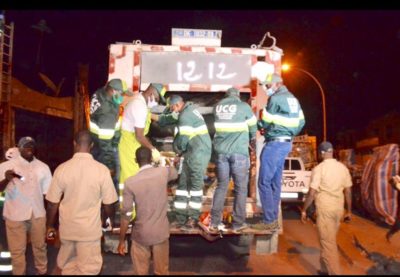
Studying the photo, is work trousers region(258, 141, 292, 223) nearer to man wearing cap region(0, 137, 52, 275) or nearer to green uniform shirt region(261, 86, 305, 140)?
green uniform shirt region(261, 86, 305, 140)

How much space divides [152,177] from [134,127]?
5.08 feet

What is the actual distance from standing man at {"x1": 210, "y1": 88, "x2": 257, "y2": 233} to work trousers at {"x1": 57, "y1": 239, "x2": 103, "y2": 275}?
5.47 ft

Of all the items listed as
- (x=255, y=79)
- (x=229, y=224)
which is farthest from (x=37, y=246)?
(x=255, y=79)

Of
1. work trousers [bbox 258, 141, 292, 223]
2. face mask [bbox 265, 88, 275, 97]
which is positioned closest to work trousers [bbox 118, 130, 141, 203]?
work trousers [bbox 258, 141, 292, 223]

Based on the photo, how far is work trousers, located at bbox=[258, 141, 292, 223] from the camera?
18.2ft

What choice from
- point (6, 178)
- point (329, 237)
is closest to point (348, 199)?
point (329, 237)

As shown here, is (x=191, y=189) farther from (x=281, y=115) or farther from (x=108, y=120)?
(x=281, y=115)

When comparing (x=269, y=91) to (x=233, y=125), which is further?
(x=269, y=91)

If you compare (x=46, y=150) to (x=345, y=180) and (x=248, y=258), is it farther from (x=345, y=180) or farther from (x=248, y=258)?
(x=345, y=180)

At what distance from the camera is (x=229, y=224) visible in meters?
5.56

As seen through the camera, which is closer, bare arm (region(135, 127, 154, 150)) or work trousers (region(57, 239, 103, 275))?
work trousers (region(57, 239, 103, 275))

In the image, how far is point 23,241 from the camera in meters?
5.11

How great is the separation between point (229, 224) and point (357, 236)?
13.7 feet

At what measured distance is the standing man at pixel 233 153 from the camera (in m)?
5.49
